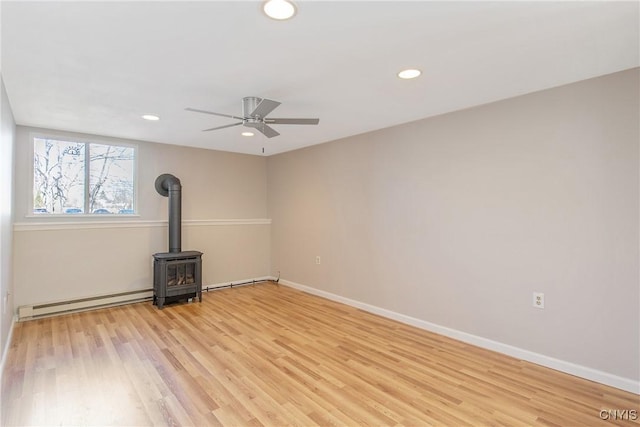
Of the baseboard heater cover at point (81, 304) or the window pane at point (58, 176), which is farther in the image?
the window pane at point (58, 176)

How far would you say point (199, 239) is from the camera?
5.12 meters

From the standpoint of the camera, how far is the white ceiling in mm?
1624

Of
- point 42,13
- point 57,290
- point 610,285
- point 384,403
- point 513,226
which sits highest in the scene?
point 42,13

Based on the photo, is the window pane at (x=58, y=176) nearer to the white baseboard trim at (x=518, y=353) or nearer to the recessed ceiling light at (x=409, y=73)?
the white baseboard trim at (x=518, y=353)

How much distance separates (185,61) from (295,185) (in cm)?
324

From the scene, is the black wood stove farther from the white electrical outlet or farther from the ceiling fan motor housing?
the white electrical outlet

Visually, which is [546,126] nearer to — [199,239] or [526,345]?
[526,345]

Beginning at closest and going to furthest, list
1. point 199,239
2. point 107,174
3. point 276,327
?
1. point 276,327
2. point 107,174
3. point 199,239

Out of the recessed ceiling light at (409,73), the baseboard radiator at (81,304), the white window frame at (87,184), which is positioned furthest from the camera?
the white window frame at (87,184)

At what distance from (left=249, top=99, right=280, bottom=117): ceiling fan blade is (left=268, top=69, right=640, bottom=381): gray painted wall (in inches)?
69.9

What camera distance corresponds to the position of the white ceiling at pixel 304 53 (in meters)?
1.62

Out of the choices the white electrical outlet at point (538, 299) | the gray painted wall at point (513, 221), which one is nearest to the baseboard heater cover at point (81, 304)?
the gray painted wall at point (513, 221)

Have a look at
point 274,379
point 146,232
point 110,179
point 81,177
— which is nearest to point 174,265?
point 146,232

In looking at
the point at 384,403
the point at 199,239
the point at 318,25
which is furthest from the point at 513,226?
the point at 199,239
